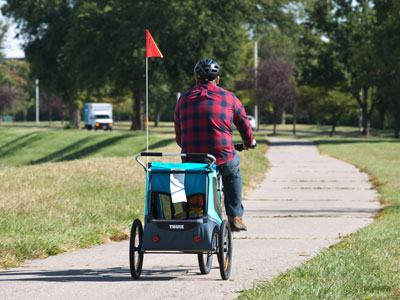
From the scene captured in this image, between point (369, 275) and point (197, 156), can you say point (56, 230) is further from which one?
point (369, 275)

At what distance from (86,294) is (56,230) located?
3228 mm

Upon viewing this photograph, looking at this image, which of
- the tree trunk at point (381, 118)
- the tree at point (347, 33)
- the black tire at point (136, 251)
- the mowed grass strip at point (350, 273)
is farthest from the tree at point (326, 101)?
the black tire at point (136, 251)

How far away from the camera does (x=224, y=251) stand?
257 inches

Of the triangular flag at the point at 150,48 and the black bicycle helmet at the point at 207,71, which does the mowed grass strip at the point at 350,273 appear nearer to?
the black bicycle helmet at the point at 207,71

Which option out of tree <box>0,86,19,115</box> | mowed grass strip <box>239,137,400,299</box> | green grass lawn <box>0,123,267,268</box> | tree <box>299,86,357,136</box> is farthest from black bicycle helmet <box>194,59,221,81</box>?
tree <box>0,86,19,115</box>

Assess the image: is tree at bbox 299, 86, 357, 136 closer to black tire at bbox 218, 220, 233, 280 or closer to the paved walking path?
the paved walking path

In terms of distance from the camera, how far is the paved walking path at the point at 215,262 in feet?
19.6

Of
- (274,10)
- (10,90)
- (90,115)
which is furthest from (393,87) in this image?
(10,90)

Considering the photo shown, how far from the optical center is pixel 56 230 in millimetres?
8992

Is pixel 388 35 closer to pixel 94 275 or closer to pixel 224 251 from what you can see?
pixel 224 251

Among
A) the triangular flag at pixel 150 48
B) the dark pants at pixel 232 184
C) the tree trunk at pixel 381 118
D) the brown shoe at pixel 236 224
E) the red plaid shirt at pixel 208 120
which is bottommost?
the tree trunk at pixel 381 118

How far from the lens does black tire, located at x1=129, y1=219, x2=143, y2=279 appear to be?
628 cm

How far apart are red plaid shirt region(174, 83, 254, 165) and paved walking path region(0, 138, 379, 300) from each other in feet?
3.70

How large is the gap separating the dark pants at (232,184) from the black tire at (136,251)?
1.07m
